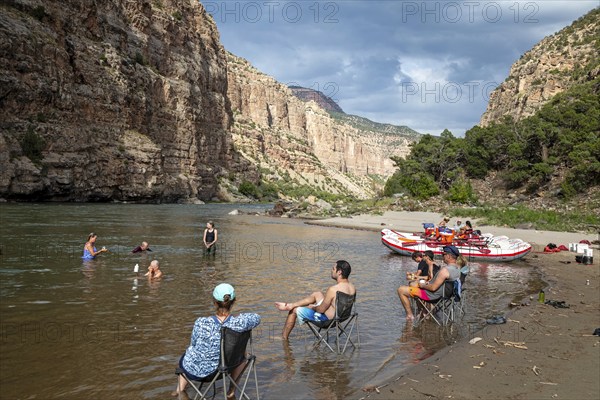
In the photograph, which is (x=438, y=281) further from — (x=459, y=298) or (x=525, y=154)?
(x=525, y=154)

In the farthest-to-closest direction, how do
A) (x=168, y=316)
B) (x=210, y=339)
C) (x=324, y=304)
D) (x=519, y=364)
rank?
(x=168, y=316) → (x=324, y=304) → (x=519, y=364) → (x=210, y=339)

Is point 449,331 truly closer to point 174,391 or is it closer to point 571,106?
point 174,391

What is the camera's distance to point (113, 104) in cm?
6153

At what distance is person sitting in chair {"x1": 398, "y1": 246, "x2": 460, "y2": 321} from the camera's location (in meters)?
9.20

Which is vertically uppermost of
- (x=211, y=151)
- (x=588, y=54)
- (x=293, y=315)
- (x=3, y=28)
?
(x=588, y=54)

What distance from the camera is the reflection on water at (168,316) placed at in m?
6.08

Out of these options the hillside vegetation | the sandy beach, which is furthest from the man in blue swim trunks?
the hillside vegetation

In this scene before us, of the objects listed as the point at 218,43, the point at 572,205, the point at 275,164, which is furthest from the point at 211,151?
the point at 572,205

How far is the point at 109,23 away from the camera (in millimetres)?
68000

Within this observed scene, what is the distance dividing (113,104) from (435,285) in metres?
61.0

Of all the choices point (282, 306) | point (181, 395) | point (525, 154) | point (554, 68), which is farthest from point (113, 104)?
point (554, 68)

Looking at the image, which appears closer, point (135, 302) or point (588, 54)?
point (135, 302)

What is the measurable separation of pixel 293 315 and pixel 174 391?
2.63 meters

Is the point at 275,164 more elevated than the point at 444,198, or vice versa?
the point at 275,164
